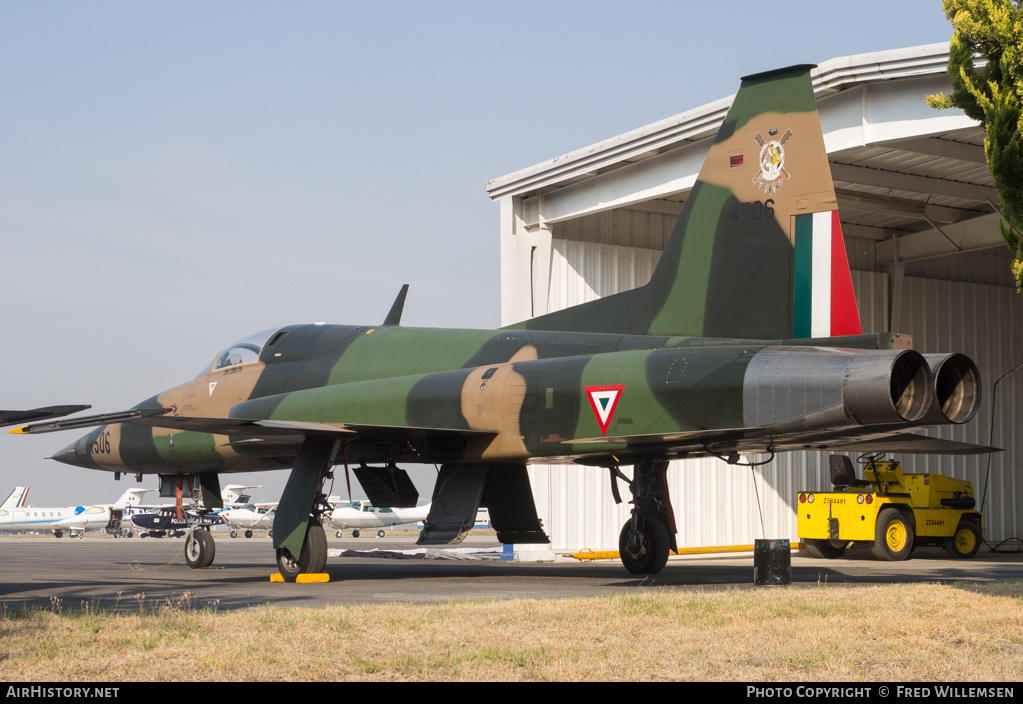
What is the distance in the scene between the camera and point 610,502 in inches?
877

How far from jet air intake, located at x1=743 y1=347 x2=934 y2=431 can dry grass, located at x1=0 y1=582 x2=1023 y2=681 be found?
5.57ft

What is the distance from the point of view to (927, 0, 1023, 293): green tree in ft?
27.4

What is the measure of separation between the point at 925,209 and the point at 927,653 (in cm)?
2156

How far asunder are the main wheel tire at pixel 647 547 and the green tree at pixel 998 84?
5651mm

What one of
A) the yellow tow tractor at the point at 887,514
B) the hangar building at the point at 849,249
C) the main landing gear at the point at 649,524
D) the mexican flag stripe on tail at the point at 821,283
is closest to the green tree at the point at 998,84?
the mexican flag stripe on tail at the point at 821,283

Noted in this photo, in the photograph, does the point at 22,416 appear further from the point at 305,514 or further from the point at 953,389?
the point at 953,389

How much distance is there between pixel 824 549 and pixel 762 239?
1194 centimetres

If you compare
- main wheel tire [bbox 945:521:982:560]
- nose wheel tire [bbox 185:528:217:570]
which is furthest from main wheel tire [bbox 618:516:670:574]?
main wheel tire [bbox 945:521:982:560]

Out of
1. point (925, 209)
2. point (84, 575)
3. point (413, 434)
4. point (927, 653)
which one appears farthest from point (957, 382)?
point (925, 209)

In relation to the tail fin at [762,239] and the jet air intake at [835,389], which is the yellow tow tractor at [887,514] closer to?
the tail fin at [762,239]

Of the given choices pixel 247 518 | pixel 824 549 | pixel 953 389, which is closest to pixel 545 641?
pixel 953 389

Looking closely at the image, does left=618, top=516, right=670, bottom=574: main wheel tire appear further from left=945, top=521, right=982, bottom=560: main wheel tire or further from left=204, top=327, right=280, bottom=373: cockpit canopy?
left=945, top=521, right=982, bottom=560: main wheel tire

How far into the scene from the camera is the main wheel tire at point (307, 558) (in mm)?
12297
